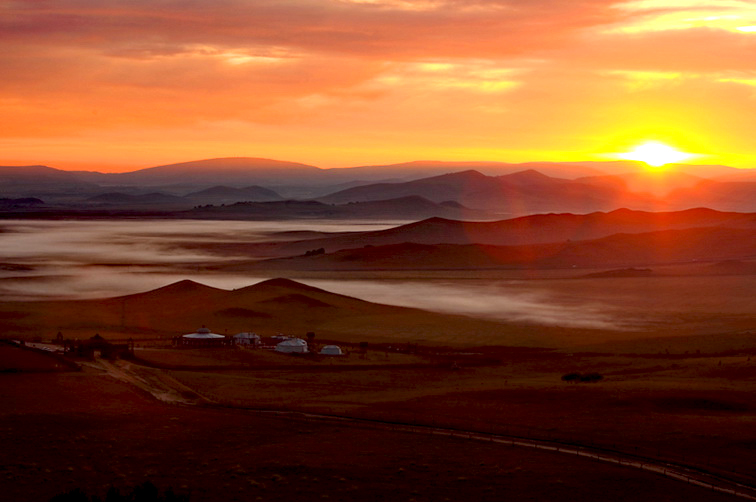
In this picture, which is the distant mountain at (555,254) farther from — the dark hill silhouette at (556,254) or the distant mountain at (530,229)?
the distant mountain at (530,229)

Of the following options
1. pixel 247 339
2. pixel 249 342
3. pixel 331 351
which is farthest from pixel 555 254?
pixel 331 351

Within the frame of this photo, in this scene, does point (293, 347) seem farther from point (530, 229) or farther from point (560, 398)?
point (530, 229)

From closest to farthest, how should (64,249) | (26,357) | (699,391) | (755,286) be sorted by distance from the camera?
(699,391) < (26,357) < (755,286) < (64,249)

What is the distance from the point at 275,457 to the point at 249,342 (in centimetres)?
3044

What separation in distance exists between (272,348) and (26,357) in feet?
48.5

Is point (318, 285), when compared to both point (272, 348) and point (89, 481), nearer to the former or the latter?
point (272, 348)

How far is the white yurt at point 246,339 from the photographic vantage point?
205 ft

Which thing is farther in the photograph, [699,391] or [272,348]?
[272,348]

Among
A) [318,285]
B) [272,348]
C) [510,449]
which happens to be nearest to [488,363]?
[272,348]

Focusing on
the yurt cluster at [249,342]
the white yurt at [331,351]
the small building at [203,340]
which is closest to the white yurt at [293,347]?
the yurt cluster at [249,342]

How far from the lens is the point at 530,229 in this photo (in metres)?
181

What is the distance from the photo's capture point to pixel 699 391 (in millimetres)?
40594

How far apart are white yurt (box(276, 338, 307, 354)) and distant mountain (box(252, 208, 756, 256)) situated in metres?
85.7

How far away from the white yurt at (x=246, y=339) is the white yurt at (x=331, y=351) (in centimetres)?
572
